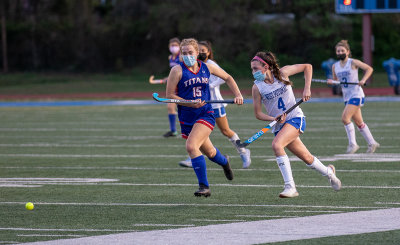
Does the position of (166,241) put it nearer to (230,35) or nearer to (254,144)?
(254,144)

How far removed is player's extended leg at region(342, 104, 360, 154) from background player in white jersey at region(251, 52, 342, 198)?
5025mm

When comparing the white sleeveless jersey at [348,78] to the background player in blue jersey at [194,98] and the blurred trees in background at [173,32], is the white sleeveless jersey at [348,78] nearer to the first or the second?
the background player in blue jersey at [194,98]

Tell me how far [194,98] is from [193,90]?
9 centimetres

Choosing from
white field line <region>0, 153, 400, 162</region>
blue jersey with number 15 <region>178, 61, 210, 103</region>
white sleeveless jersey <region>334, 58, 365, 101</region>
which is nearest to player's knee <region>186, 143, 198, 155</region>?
blue jersey with number 15 <region>178, 61, 210, 103</region>

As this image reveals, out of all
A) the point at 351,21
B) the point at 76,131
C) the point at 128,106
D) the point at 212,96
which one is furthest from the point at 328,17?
the point at 212,96

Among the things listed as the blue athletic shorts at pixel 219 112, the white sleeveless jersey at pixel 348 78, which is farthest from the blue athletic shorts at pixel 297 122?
the white sleeveless jersey at pixel 348 78

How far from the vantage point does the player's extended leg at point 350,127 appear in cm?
1498

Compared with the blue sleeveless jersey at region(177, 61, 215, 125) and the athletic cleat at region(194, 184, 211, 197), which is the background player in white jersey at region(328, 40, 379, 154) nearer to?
the blue sleeveless jersey at region(177, 61, 215, 125)

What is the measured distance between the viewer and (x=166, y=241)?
24.1 feet

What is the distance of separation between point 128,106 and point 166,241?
2467cm

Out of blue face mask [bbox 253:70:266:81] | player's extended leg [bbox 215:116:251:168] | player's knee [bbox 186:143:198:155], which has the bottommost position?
player's extended leg [bbox 215:116:251:168]

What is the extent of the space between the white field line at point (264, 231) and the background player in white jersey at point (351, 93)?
6.63 meters

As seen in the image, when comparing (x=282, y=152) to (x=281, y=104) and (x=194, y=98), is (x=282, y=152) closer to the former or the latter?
(x=281, y=104)

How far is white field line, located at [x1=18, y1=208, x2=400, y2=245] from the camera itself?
738 cm
